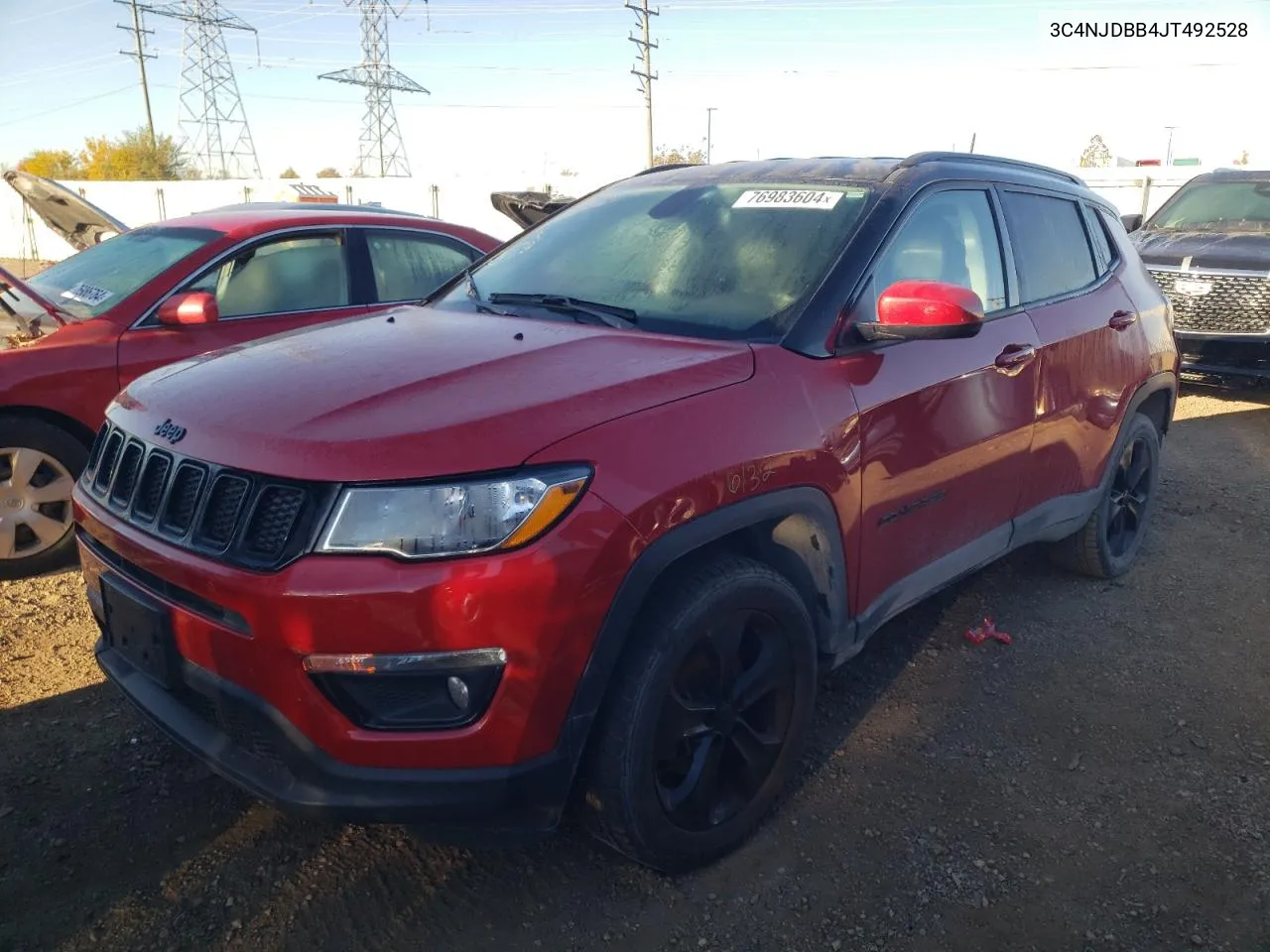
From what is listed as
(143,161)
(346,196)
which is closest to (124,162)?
(143,161)

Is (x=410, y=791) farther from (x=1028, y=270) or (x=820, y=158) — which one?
(x=1028, y=270)

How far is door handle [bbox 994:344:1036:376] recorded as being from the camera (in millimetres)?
3320

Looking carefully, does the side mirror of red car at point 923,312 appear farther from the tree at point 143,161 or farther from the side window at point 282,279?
the tree at point 143,161

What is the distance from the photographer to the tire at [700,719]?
7.22ft

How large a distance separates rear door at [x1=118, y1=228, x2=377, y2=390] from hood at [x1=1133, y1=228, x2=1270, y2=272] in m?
6.94

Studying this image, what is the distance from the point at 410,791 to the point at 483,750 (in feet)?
0.56

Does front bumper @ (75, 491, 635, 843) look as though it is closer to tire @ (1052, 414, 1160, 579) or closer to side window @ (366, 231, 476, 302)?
tire @ (1052, 414, 1160, 579)

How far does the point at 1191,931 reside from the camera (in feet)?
7.78

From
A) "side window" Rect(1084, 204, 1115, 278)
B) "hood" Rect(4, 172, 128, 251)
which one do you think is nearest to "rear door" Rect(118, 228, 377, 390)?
"hood" Rect(4, 172, 128, 251)

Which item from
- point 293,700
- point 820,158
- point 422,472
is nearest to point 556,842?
point 293,700

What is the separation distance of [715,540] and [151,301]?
339cm

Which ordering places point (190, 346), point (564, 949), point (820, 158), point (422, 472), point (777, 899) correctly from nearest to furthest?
point (422, 472) < point (564, 949) < point (777, 899) < point (820, 158) < point (190, 346)

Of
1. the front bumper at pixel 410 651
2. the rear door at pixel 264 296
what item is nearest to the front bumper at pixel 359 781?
the front bumper at pixel 410 651

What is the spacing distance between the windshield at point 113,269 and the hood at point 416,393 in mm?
2253
